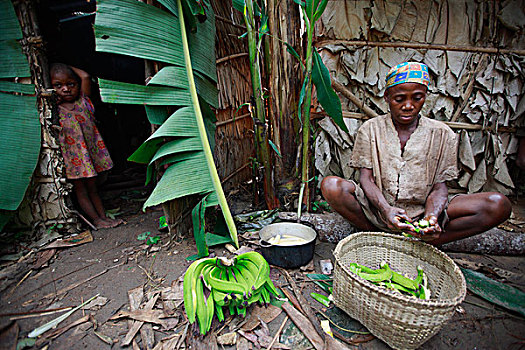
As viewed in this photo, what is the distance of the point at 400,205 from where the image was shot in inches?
83.1

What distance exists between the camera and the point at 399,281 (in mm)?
1620

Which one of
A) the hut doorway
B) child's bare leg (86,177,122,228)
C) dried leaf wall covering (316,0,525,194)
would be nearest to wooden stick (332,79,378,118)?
dried leaf wall covering (316,0,525,194)

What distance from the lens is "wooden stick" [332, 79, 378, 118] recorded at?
298 cm

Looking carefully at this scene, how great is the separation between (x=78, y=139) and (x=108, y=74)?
2.60m

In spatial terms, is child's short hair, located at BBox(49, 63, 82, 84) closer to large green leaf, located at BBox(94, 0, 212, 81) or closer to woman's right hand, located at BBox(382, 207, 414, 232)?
large green leaf, located at BBox(94, 0, 212, 81)

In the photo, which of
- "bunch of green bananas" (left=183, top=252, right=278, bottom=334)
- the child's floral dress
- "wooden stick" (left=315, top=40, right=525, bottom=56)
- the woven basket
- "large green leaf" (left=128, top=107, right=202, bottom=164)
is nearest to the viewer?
the woven basket

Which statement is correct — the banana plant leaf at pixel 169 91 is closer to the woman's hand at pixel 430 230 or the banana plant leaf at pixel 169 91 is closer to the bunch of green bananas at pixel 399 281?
the bunch of green bananas at pixel 399 281

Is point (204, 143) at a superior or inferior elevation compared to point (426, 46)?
inferior

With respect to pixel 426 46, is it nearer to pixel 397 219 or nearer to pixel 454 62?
pixel 454 62

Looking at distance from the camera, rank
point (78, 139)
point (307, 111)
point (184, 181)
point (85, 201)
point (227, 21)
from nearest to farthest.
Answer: point (184, 181) < point (307, 111) < point (78, 139) < point (85, 201) < point (227, 21)

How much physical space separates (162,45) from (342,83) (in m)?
2.09

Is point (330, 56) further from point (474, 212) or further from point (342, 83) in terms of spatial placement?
point (474, 212)

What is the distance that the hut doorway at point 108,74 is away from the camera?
405 centimetres

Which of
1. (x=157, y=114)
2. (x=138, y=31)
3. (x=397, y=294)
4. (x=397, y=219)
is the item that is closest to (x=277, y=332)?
(x=397, y=294)
